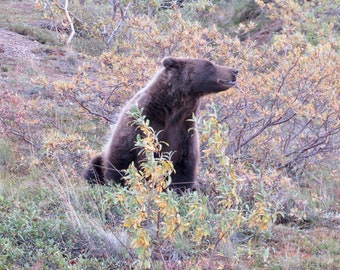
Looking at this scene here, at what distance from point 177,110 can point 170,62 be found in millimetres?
570

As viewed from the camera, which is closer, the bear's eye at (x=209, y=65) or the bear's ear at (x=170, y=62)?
the bear's ear at (x=170, y=62)

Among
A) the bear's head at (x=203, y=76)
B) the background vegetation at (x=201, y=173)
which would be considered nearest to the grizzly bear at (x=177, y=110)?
the bear's head at (x=203, y=76)

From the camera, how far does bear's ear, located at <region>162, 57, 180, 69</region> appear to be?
6616 mm

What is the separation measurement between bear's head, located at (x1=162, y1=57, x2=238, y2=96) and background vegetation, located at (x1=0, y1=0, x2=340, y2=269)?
304mm

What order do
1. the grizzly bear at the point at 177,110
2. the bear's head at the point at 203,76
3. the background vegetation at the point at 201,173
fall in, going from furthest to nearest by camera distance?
the bear's head at the point at 203,76 → the grizzly bear at the point at 177,110 → the background vegetation at the point at 201,173

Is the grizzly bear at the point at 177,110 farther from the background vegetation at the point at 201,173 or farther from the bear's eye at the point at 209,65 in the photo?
the background vegetation at the point at 201,173

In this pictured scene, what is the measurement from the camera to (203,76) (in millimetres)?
6785

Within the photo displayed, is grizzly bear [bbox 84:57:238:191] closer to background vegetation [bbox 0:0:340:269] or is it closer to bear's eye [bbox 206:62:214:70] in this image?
bear's eye [bbox 206:62:214:70]

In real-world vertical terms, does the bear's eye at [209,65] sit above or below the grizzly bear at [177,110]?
above

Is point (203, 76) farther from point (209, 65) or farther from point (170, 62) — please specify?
point (170, 62)

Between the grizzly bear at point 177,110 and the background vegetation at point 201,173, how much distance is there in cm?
32

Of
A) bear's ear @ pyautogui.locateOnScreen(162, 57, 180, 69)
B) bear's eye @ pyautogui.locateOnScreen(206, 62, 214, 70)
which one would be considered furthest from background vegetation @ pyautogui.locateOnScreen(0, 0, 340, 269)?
bear's ear @ pyautogui.locateOnScreen(162, 57, 180, 69)

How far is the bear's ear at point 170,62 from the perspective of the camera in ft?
21.7

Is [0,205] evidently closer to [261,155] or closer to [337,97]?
[261,155]
